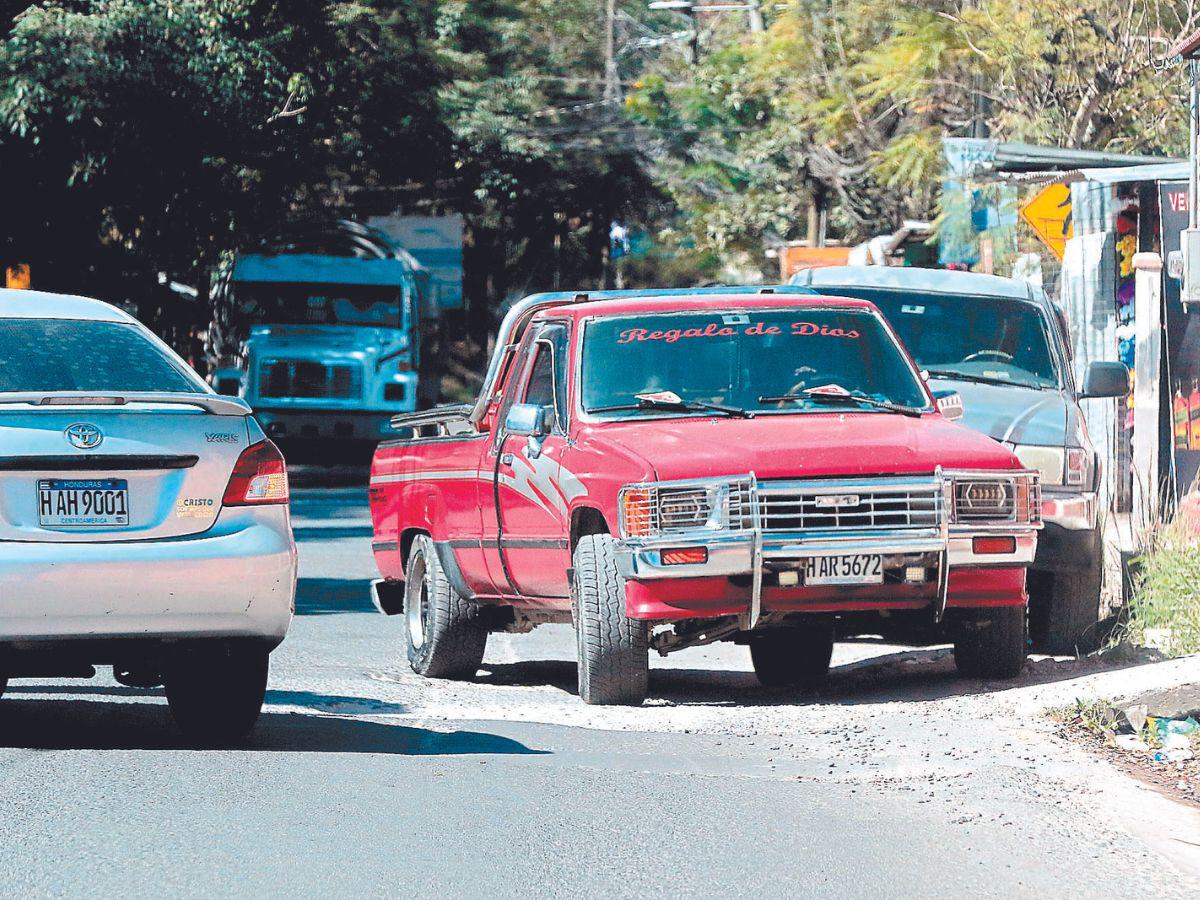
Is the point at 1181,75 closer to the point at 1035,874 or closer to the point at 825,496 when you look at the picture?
the point at 825,496

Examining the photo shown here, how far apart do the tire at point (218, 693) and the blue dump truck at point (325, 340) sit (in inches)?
804

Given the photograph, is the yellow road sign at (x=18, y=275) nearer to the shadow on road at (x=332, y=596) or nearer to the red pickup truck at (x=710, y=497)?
the shadow on road at (x=332, y=596)

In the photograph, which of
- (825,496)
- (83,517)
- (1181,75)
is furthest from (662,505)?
(1181,75)

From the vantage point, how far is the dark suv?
433 inches

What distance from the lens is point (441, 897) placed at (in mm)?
5578

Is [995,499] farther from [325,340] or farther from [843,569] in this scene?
[325,340]

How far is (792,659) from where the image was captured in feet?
35.1

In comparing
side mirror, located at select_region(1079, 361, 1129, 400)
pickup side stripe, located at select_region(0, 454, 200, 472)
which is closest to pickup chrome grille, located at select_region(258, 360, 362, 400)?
side mirror, located at select_region(1079, 361, 1129, 400)

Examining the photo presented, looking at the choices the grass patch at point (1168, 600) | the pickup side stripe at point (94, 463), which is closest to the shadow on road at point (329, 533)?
the grass patch at point (1168, 600)

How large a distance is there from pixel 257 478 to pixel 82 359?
1.12 metres

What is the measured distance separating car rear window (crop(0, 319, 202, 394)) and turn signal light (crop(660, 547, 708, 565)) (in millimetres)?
2068

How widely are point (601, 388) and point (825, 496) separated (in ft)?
4.93

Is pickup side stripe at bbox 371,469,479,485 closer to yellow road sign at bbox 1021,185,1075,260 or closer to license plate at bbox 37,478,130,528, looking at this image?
license plate at bbox 37,478,130,528

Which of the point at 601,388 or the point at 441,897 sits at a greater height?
the point at 601,388
